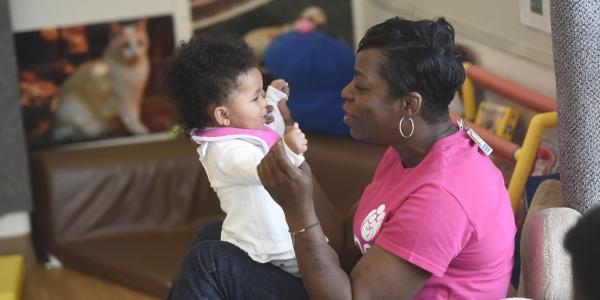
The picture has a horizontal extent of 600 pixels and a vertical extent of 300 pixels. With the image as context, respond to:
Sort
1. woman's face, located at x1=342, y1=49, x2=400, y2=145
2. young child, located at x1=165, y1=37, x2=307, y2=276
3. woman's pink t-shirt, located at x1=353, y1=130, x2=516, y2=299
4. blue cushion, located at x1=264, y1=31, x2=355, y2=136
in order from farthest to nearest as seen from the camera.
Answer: blue cushion, located at x1=264, y1=31, x2=355, y2=136, young child, located at x1=165, y1=37, x2=307, y2=276, woman's face, located at x1=342, y1=49, x2=400, y2=145, woman's pink t-shirt, located at x1=353, y1=130, x2=516, y2=299

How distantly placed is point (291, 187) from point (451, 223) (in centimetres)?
28

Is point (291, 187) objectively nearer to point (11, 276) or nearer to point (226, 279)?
point (226, 279)

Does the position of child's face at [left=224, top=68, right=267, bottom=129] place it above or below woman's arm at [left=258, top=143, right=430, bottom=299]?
above

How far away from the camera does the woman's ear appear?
5.59 feet

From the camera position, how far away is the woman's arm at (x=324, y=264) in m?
1.63

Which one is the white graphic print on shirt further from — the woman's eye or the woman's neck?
the woman's eye

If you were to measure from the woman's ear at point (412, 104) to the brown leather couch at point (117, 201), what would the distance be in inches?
64.1

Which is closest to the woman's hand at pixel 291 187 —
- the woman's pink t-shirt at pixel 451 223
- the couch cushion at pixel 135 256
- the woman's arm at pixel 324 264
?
the woman's arm at pixel 324 264

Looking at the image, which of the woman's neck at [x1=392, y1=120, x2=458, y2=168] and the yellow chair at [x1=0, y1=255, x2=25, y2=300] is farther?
the yellow chair at [x1=0, y1=255, x2=25, y2=300]

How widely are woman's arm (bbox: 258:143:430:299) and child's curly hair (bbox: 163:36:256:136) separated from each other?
16.1 inches

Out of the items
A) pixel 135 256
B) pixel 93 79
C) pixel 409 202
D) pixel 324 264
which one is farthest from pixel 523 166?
pixel 93 79

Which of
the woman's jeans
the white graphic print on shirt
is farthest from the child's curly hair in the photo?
the white graphic print on shirt

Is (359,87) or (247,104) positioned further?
(247,104)

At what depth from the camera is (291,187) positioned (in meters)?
1.64
